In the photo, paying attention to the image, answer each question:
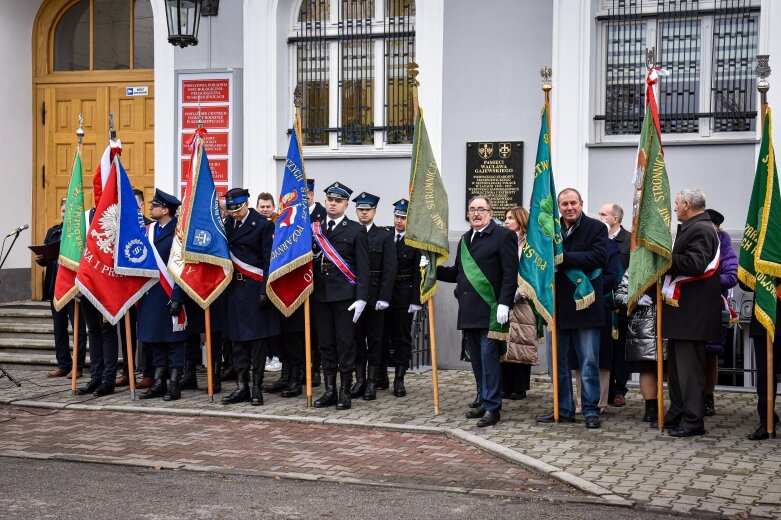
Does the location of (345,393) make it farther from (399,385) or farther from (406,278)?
(406,278)

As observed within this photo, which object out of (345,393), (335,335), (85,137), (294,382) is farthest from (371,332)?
(85,137)

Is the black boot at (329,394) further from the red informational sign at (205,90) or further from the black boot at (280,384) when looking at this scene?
the red informational sign at (205,90)

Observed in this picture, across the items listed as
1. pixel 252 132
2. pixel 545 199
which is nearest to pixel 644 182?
pixel 545 199

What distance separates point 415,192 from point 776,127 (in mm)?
4189

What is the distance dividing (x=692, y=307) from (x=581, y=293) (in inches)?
34.8

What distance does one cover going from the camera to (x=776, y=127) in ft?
36.9

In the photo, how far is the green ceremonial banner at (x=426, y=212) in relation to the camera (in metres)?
9.50

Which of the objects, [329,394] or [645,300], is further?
[329,394]

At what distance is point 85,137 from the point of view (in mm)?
14656

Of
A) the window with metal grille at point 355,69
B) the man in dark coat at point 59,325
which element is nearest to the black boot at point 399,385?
the window with metal grille at point 355,69

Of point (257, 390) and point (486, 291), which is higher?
point (486, 291)

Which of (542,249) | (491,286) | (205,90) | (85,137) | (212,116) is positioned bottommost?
(491,286)

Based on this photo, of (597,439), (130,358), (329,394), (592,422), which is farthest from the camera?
(130,358)

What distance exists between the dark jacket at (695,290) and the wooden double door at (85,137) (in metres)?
7.98
